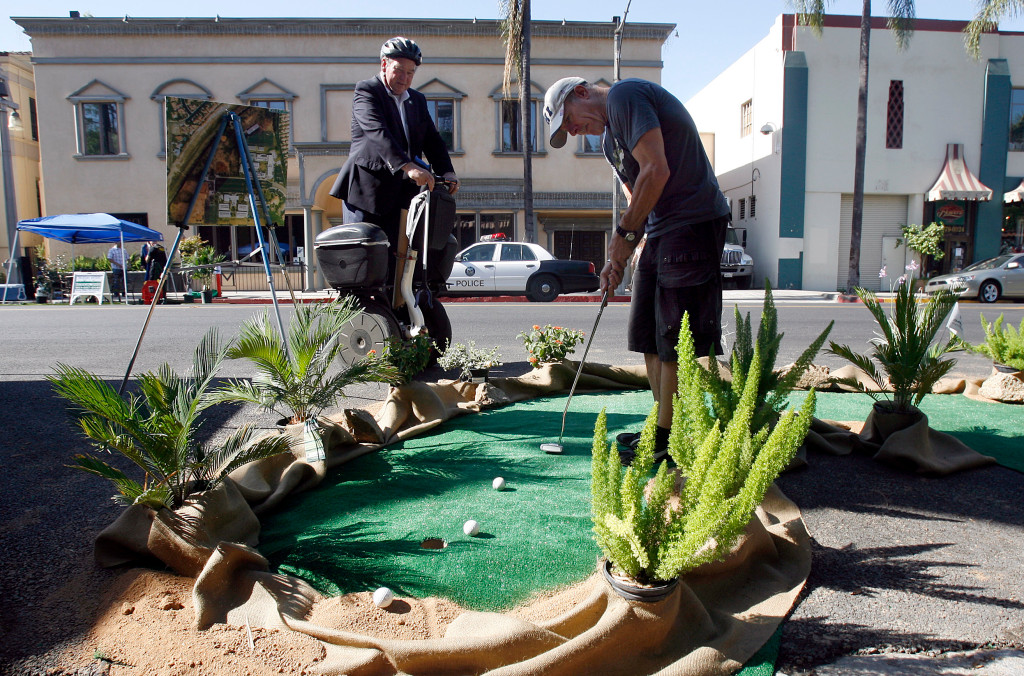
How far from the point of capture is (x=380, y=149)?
4969 millimetres

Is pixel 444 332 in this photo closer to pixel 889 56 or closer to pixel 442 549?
pixel 442 549

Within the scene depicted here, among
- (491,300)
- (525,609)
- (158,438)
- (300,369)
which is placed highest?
(300,369)

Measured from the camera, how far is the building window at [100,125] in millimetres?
22719

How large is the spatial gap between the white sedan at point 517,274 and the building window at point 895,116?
12095 mm

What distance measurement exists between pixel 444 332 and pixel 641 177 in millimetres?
3008

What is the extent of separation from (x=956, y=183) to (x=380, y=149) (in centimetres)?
2219

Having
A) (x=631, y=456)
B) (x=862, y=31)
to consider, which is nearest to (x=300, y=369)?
(x=631, y=456)

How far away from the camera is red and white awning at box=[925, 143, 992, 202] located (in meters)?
21.1

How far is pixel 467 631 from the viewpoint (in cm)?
187

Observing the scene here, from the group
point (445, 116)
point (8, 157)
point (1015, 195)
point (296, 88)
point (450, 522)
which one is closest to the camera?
point (450, 522)

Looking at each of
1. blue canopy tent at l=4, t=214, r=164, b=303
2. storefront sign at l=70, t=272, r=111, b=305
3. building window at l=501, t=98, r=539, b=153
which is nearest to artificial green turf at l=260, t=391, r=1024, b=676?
storefront sign at l=70, t=272, r=111, b=305

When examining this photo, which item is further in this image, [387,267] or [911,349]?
[387,267]

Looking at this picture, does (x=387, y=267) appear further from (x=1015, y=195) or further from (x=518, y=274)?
(x=1015, y=195)

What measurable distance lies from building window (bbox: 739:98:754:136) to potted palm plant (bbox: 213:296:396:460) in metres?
23.6
